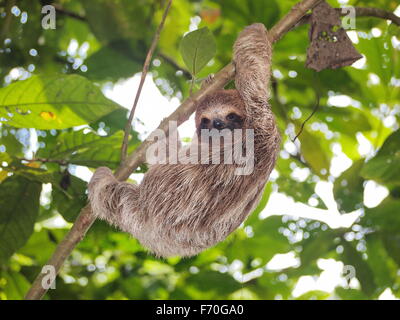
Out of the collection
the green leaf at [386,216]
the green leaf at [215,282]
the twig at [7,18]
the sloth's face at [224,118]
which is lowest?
the green leaf at [215,282]

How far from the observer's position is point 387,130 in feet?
23.2

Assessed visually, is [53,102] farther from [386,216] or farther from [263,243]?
[386,216]

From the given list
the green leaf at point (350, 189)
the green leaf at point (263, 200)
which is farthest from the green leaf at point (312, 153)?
the green leaf at point (263, 200)

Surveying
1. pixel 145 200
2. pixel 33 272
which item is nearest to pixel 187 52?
pixel 145 200

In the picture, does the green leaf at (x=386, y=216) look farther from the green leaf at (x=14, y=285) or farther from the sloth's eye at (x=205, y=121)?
the green leaf at (x=14, y=285)

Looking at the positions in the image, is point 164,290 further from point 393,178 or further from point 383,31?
point 383,31

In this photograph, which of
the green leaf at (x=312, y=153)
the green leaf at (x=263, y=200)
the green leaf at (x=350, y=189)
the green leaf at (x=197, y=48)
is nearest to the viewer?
the green leaf at (x=197, y=48)

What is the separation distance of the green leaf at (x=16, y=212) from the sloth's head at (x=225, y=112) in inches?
81.1

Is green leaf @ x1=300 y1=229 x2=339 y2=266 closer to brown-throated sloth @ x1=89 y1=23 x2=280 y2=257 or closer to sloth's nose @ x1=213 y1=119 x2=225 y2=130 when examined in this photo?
brown-throated sloth @ x1=89 y1=23 x2=280 y2=257

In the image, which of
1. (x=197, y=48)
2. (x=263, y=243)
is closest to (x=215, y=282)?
(x=263, y=243)

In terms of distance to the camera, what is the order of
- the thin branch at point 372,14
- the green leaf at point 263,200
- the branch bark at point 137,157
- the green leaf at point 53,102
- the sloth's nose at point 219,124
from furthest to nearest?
the green leaf at point 263,200, the sloth's nose at point 219,124, the thin branch at point 372,14, the green leaf at point 53,102, the branch bark at point 137,157

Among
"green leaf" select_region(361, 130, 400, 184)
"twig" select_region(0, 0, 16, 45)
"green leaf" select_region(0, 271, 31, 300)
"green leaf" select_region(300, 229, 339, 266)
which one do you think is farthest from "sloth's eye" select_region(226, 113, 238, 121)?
"green leaf" select_region(0, 271, 31, 300)

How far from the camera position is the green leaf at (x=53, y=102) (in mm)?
4258

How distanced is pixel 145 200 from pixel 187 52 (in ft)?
5.30
